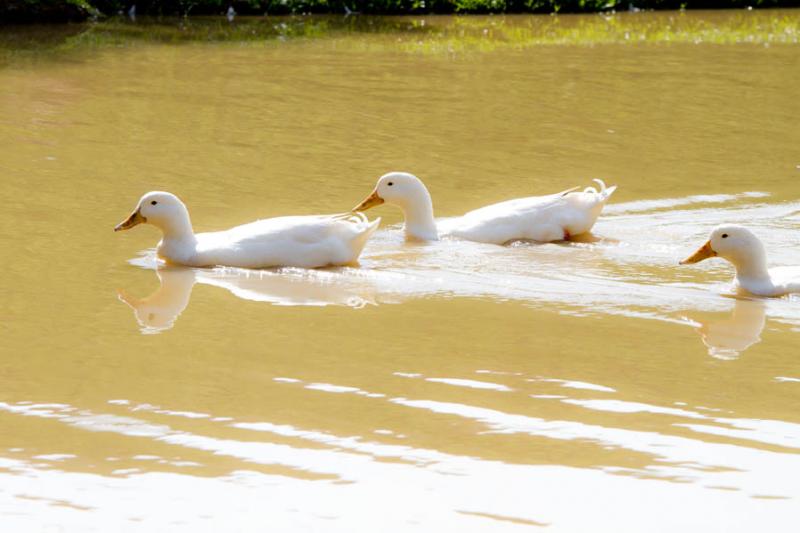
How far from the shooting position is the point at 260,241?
26.4 feet

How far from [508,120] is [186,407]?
804 centimetres

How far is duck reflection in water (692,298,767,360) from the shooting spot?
6609 mm

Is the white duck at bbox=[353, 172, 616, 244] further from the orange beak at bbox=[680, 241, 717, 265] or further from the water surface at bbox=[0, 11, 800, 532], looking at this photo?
the orange beak at bbox=[680, 241, 717, 265]

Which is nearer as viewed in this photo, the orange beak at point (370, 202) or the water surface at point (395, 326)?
the water surface at point (395, 326)

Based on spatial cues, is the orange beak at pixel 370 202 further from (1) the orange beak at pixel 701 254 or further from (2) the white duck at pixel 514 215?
(1) the orange beak at pixel 701 254

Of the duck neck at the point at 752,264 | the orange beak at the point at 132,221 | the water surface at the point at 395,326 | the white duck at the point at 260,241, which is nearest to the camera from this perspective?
the water surface at the point at 395,326

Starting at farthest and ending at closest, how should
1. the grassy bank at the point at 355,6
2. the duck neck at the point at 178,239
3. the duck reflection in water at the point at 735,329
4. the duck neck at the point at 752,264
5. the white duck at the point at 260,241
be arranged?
the grassy bank at the point at 355,6 → the duck neck at the point at 178,239 → the white duck at the point at 260,241 → the duck neck at the point at 752,264 → the duck reflection in water at the point at 735,329

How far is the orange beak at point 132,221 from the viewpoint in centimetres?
840

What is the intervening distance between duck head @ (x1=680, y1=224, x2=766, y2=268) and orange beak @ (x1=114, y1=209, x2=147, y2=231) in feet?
10.7

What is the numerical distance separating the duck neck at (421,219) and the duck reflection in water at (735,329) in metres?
2.23

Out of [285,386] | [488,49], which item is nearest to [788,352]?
[285,386]

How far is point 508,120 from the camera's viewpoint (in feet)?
43.3

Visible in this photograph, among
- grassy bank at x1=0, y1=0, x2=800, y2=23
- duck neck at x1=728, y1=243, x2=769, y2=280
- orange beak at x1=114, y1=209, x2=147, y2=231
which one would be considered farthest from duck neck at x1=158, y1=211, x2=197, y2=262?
grassy bank at x1=0, y1=0, x2=800, y2=23

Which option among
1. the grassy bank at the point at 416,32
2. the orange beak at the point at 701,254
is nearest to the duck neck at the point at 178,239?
the orange beak at the point at 701,254
